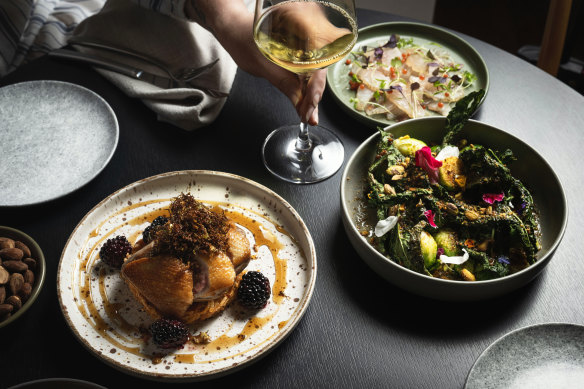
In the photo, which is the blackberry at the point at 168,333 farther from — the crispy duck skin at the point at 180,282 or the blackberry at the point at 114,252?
the blackberry at the point at 114,252

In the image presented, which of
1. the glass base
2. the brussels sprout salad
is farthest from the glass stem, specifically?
the brussels sprout salad

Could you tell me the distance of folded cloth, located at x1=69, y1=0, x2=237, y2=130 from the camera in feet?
5.22

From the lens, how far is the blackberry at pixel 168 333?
1.05m

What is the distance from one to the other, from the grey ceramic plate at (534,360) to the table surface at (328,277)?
0.26ft

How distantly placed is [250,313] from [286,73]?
74 centimetres

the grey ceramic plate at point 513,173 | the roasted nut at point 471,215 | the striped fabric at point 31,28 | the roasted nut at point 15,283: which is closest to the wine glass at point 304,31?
the grey ceramic plate at point 513,173

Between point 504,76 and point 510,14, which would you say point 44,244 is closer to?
point 504,76

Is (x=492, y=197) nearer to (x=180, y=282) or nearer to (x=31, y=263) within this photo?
(x=180, y=282)

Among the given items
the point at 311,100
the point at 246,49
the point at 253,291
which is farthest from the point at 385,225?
the point at 246,49

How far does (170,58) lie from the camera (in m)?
1.68

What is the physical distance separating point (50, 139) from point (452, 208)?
116 centimetres

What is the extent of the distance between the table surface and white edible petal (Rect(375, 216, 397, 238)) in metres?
0.11

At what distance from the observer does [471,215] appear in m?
1.22

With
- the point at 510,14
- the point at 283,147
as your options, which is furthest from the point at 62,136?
the point at 510,14
